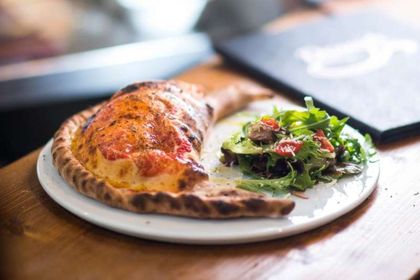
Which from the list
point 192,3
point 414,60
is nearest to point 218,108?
point 414,60

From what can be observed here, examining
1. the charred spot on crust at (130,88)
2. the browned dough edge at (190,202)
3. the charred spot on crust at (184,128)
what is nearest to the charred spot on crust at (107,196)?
the browned dough edge at (190,202)

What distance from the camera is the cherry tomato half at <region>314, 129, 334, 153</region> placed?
4.22 ft

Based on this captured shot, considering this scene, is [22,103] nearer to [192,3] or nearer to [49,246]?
[192,3]

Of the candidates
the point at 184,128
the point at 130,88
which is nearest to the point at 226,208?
the point at 184,128

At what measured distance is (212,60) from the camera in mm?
2199

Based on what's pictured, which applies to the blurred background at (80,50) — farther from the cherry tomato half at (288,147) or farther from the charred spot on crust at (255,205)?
the charred spot on crust at (255,205)

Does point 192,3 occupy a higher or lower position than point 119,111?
lower

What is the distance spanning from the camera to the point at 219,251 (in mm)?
1090

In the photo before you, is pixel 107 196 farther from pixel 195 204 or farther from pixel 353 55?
pixel 353 55

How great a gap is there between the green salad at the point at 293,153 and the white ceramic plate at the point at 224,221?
30 mm

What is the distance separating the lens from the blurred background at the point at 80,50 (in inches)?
86.4

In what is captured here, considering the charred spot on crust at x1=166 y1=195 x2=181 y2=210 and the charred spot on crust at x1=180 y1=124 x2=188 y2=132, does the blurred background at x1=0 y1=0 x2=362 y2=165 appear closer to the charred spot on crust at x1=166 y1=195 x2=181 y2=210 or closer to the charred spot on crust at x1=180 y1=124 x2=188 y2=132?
the charred spot on crust at x1=180 y1=124 x2=188 y2=132

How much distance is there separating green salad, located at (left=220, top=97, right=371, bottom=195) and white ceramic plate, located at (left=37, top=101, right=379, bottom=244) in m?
0.03

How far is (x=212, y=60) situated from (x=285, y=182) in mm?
1068
